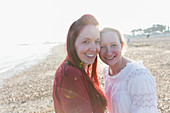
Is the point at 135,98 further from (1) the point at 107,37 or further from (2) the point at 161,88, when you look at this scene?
(2) the point at 161,88

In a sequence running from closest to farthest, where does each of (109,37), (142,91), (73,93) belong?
1. (73,93)
2. (142,91)
3. (109,37)

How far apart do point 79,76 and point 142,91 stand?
941mm

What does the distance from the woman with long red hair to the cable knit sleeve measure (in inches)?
19.1

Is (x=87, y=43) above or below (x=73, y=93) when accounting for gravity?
above

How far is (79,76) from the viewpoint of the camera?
1.75 m

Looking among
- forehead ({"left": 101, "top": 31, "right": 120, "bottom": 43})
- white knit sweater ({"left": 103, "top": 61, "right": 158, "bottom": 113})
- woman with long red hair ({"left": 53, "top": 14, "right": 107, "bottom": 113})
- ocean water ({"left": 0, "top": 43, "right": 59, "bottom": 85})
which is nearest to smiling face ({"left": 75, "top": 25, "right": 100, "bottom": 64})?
woman with long red hair ({"left": 53, "top": 14, "right": 107, "bottom": 113})

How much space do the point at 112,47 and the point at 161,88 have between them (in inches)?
202

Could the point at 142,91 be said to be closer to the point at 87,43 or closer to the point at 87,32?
the point at 87,43

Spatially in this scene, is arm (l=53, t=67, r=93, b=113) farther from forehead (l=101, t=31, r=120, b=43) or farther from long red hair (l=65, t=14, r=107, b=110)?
forehead (l=101, t=31, r=120, b=43)

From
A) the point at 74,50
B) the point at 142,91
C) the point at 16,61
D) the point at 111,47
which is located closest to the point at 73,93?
the point at 74,50

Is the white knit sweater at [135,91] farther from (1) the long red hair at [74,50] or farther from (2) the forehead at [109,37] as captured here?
(2) the forehead at [109,37]

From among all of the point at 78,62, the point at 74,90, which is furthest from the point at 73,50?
the point at 74,90

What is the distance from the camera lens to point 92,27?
6.38 ft

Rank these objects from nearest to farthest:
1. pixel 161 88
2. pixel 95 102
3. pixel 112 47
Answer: pixel 95 102 < pixel 112 47 < pixel 161 88
